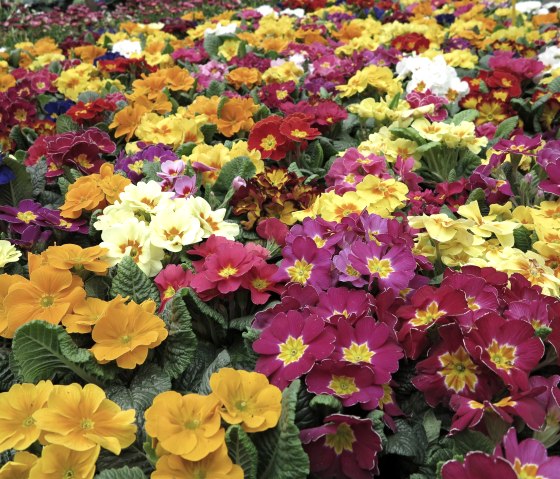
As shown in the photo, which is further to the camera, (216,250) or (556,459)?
(216,250)

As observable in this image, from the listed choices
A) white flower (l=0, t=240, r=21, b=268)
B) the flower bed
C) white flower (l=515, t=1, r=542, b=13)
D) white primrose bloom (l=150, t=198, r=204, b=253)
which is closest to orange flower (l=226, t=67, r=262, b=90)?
the flower bed

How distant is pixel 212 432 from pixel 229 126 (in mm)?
1916

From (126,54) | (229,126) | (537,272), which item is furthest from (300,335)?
(126,54)

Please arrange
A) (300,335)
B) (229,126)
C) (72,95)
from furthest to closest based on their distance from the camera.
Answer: (72,95)
(229,126)
(300,335)

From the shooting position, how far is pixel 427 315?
1.41m

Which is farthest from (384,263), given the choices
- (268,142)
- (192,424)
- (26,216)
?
(26,216)

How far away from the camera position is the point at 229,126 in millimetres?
2805

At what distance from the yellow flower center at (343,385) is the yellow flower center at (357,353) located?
50 mm

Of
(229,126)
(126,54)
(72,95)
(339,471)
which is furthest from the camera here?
(126,54)

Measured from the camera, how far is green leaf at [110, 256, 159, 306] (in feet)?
5.45

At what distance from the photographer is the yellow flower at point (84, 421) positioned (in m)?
1.14

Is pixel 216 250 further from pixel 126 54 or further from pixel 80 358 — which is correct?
pixel 126 54

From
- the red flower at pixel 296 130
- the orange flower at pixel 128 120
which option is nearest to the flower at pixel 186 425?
the red flower at pixel 296 130

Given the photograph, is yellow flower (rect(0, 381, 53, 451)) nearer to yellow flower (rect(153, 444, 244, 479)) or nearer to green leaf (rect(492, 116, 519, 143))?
yellow flower (rect(153, 444, 244, 479))
